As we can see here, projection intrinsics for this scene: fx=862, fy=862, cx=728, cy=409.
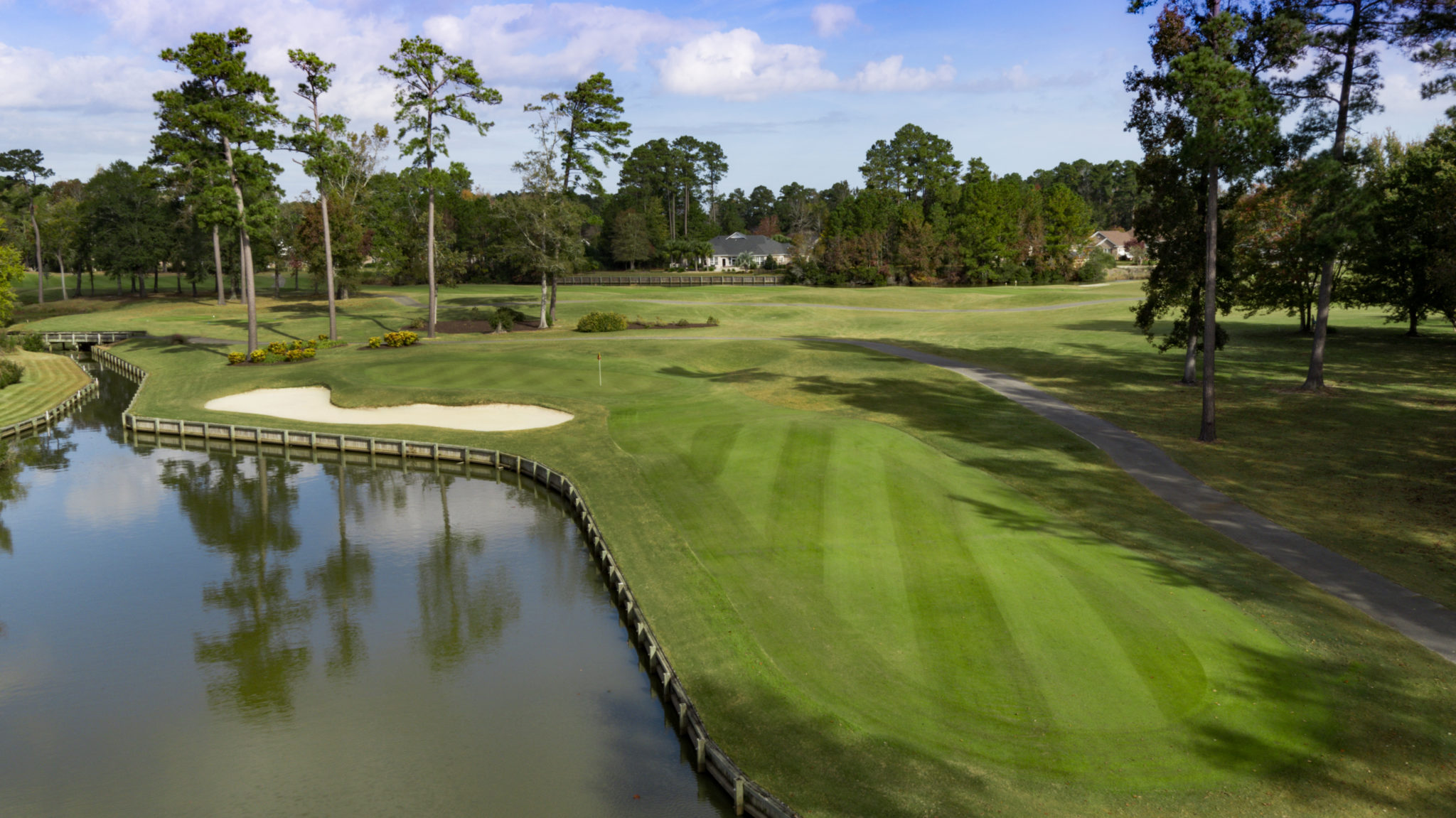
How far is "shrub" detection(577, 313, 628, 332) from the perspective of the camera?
6425 centimetres

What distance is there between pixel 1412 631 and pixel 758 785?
13.4 meters

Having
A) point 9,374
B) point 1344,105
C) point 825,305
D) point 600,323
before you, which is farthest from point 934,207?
point 9,374

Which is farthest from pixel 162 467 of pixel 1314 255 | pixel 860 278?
pixel 860 278

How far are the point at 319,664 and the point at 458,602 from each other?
390 centimetres

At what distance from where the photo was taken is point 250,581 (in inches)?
914

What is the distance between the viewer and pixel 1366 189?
99.9ft

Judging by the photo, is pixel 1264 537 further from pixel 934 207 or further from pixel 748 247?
pixel 748 247

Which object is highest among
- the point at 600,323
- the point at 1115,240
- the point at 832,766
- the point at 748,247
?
the point at 1115,240

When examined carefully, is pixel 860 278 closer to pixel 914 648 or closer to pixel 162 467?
pixel 162 467

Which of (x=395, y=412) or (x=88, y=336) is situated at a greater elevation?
(x=88, y=336)

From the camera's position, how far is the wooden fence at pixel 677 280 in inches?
4225

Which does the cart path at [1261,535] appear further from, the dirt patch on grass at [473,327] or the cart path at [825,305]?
the dirt patch on grass at [473,327]

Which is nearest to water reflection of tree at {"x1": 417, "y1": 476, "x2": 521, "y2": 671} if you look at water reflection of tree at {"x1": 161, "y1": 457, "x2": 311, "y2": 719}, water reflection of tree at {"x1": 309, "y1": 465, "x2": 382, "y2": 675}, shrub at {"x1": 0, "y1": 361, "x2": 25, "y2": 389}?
water reflection of tree at {"x1": 309, "y1": 465, "x2": 382, "y2": 675}

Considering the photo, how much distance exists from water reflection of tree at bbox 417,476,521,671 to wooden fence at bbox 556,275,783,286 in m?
80.1
